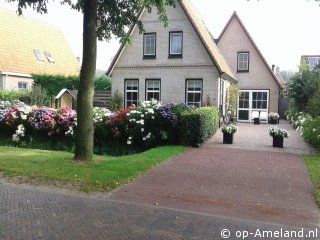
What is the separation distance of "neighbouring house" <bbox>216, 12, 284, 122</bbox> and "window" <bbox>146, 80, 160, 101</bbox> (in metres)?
8.96

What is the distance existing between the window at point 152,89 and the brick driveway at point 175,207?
44.6 feet

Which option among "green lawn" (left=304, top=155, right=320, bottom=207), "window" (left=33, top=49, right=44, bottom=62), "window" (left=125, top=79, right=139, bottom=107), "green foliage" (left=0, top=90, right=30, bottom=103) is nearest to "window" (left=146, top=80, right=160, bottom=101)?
"window" (left=125, top=79, right=139, bottom=107)

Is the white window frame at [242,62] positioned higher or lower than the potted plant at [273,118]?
higher

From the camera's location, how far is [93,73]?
34.0 ft

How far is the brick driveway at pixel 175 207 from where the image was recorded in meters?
5.32

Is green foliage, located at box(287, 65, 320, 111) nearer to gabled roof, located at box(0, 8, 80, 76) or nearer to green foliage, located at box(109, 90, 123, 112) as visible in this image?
green foliage, located at box(109, 90, 123, 112)

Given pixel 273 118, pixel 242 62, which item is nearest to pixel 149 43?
pixel 242 62

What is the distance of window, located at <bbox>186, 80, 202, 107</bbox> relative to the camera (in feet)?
74.1

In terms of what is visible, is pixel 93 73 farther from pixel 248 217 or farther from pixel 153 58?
pixel 153 58

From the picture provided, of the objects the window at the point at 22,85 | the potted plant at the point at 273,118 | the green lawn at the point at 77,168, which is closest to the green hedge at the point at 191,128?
the green lawn at the point at 77,168

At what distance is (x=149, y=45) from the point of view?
2370 cm

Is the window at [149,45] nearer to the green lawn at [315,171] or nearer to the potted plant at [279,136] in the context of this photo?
the potted plant at [279,136]

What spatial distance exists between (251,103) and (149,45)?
10.8 metres

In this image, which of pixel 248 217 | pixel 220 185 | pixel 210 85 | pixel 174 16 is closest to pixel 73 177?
pixel 220 185
